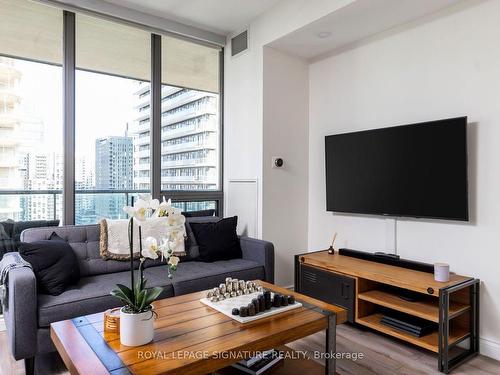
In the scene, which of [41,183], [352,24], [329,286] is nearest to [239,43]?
[352,24]

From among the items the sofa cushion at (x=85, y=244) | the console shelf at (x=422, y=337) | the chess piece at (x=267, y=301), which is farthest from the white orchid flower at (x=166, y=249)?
the console shelf at (x=422, y=337)

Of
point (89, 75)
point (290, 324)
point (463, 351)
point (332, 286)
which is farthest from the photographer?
point (89, 75)

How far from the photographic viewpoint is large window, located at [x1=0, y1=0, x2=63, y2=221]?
298cm

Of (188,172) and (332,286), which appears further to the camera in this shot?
(188,172)

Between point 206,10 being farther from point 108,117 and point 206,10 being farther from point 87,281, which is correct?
point 87,281

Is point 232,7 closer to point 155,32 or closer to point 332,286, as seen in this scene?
point 155,32

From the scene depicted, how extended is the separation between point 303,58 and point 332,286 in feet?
7.90

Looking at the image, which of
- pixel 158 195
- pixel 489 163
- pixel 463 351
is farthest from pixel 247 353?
pixel 158 195

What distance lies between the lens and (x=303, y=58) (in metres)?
3.89

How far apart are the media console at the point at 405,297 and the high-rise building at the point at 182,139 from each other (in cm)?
164

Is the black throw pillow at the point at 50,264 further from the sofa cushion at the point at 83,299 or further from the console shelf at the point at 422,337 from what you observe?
the console shelf at the point at 422,337

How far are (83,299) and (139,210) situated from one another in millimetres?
1185

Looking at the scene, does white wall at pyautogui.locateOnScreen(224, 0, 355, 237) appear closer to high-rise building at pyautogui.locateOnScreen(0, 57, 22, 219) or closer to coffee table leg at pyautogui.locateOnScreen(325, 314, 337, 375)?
coffee table leg at pyautogui.locateOnScreen(325, 314, 337, 375)

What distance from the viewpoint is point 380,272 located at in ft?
8.87
